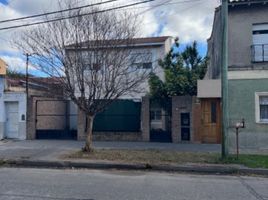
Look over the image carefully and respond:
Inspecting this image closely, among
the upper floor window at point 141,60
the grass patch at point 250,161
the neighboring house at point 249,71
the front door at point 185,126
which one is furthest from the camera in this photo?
the front door at point 185,126

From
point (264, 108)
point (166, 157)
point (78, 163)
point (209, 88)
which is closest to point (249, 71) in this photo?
point (264, 108)

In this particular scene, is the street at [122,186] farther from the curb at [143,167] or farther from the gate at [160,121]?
the gate at [160,121]

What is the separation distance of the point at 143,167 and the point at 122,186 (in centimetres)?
255

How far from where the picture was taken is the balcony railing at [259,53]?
567 inches

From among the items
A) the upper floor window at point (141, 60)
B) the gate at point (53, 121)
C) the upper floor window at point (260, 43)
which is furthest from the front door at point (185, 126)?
the gate at point (53, 121)

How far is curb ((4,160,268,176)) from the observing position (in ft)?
31.6

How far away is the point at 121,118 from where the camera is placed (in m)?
17.2

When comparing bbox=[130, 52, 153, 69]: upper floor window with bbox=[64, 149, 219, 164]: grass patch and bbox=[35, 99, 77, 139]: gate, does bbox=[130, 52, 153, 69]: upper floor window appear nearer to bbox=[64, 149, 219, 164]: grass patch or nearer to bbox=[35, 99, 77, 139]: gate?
bbox=[64, 149, 219, 164]: grass patch

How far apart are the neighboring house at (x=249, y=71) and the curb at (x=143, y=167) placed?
4908 millimetres

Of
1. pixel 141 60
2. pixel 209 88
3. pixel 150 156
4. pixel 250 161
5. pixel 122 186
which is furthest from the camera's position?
pixel 209 88

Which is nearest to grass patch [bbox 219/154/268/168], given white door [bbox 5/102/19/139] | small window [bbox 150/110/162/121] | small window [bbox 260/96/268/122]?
small window [bbox 260/96/268/122]

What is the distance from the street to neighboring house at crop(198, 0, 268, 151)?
5851mm

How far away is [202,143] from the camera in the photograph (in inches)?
619

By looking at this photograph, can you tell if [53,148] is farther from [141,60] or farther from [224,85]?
[224,85]
